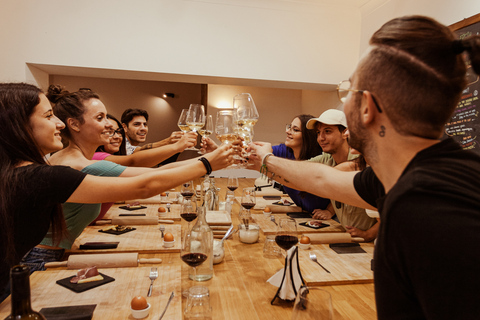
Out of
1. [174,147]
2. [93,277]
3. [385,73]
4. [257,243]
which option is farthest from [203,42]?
[385,73]

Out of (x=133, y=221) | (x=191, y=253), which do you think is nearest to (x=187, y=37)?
(x=133, y=221)

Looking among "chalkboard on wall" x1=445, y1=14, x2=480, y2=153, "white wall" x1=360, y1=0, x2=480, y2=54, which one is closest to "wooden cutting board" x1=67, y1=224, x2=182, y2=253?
"chalkboard on wall" x1=445, y1=14, x2=480, y2=153

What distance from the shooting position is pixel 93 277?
4.40 feet

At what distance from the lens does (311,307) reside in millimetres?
770

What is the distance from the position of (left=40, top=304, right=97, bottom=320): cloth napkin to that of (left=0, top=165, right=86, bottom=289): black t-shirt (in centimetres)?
35

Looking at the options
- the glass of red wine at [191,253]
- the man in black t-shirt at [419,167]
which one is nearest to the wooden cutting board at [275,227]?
the glass of red wine at [191,253]

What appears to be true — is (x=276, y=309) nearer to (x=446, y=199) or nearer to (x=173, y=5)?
(x=446, y=199)

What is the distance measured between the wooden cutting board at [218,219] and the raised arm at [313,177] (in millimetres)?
370

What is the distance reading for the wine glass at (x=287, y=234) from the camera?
148 cm

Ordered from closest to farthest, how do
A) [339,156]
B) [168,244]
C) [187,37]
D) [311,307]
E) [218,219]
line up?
[311,307]
[168,244]
[218,219]
[339,156]
[187,37]

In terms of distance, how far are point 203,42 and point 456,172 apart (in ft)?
15.1

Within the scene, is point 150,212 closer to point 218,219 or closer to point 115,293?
point 218,219

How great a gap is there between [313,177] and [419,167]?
3.25ft

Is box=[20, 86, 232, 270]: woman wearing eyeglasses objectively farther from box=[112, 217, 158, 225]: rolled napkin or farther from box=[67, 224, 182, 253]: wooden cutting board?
box=[112, 217, 158, 225]: rolled napkin
